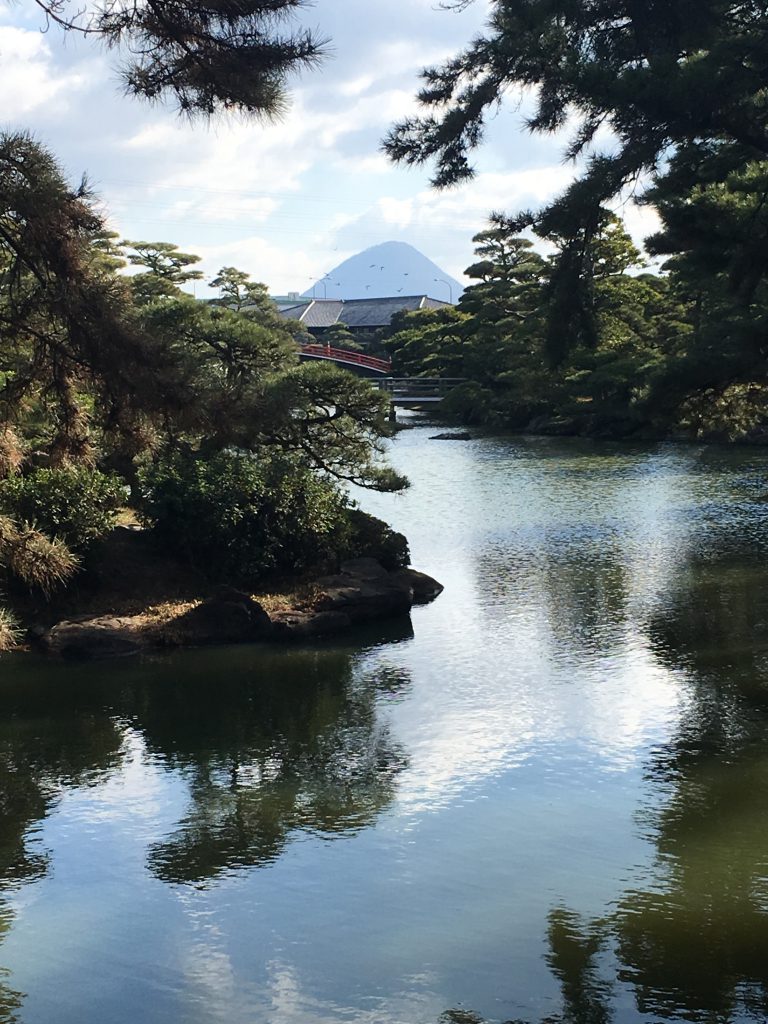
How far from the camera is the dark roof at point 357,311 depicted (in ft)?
213

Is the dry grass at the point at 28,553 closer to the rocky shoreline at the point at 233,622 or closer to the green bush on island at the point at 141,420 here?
the green bush on island at the point at 141,420

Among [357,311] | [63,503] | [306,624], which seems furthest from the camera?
[357,311]

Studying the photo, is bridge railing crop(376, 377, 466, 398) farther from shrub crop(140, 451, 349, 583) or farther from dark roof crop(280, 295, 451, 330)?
shrub crop(140, 451, 349, 583)

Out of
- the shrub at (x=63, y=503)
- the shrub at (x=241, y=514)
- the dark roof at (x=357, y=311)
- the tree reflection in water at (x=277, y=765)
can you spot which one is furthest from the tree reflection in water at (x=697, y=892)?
the dark roof at (x=357, y=311)

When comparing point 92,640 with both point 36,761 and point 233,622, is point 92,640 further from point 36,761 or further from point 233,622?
point 36,761

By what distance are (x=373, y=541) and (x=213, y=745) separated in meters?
5.27

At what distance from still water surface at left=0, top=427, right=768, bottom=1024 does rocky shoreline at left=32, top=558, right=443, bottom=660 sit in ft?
1.09

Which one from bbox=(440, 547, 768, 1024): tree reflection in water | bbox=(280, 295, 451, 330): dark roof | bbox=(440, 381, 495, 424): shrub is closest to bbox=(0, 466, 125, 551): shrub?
bbox=(440, 547, 768, 1024): tree reflection in water

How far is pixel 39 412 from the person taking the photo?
11.2 meters

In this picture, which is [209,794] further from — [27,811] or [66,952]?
[66,952]

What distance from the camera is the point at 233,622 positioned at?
11.8m

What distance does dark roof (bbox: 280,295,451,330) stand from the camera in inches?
2552

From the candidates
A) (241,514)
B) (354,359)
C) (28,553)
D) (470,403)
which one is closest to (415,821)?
(28,553)

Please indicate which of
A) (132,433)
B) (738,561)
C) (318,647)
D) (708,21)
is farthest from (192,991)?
(738,561)
